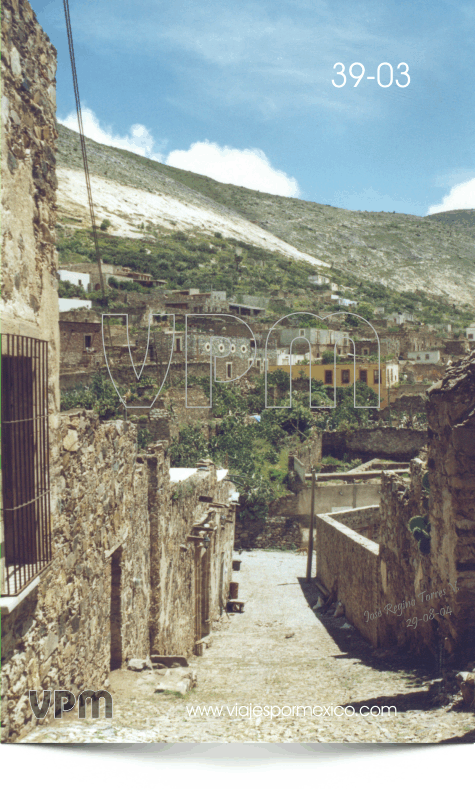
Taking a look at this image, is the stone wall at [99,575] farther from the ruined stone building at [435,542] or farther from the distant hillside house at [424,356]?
the distant hillside house at [424,356]

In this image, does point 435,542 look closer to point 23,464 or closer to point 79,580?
point 79,580

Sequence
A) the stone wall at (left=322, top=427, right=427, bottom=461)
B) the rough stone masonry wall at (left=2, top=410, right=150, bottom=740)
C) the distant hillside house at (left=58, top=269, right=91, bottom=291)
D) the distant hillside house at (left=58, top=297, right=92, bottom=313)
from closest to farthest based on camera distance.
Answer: the rough stone masonry wall at (left=2, top=410, right=150, bottom=740) → the distant hillside house at (left=58, top=269, right=91, bottom=291) → the stone wall at (left=322, top=427, right=427, bottom=461) → the distant hillside house at (left=58, top=297, right=92, bottom=313)

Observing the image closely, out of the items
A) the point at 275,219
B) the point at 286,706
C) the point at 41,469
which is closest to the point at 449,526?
the point at 286,706

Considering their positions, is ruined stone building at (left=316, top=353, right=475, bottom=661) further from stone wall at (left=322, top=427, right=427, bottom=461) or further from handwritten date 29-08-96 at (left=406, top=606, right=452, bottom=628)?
stone wall at (left=322, top=427, right=427, bottom=461)

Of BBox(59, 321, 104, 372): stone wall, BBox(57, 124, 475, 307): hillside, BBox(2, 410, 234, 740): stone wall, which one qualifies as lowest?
BBox(2, 410, 234, 740): stone wall

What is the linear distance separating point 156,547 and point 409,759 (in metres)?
3.59

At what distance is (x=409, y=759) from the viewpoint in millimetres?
4020

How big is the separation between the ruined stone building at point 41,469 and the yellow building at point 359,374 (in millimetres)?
13544

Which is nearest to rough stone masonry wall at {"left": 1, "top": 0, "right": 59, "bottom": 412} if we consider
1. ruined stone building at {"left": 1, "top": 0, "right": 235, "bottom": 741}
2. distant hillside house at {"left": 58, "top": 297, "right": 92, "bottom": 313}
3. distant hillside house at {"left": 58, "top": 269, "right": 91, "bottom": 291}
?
ruined stone building at {"left": 1, "top": 0, "right": 235, "bottom": 741}

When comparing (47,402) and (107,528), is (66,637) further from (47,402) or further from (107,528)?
(47,402)

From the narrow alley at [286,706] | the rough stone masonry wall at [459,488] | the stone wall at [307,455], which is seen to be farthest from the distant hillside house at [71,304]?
the rough stone masonry wall at [459,488]

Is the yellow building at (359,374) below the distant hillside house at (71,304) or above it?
below

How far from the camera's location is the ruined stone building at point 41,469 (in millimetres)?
3307

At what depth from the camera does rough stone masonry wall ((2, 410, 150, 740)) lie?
130 inches
